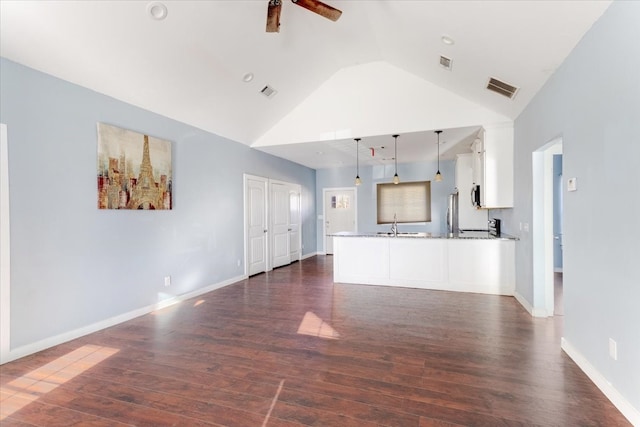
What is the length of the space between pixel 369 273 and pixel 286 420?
3.69 m

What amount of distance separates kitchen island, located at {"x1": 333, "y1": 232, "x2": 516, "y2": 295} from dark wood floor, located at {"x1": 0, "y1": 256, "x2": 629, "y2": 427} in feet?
2.69

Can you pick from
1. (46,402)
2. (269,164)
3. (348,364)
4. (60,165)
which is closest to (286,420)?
(348,364)

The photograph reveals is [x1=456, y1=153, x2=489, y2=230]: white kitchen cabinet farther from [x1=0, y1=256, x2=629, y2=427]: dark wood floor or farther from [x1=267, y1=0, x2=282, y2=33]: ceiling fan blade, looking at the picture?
[x1=267, y1=0, x2=282, y2=33]: ceiling fan blade

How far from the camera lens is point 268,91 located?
16.0 feet

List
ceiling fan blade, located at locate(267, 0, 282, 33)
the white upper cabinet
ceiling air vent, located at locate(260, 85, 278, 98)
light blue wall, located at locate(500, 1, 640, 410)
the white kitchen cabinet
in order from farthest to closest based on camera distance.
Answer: the white kitchen cabinet, ceiling air vent, located at locate(260, 85, 278, 98), the white upper cabinet, ceiling fan blade, located at locate(267, 0, 282, 33), light blue wall, located at locate(500, 1, 640, 410)

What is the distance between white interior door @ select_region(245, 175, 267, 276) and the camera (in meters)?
6.21

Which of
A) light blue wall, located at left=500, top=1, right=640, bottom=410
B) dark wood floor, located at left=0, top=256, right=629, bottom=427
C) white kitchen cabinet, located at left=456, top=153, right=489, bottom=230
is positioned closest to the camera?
light blue wall, located at left=500, top=1, right=640, bottom=410

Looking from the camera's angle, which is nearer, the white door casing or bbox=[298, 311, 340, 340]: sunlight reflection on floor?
the white door casing

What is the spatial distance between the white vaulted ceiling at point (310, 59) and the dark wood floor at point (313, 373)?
267cm

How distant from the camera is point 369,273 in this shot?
5445 mm

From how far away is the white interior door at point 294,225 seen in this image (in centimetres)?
797

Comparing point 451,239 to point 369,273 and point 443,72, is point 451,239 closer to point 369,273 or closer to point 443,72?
point 369,273

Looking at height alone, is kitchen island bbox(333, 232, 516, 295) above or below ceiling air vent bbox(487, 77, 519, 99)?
below

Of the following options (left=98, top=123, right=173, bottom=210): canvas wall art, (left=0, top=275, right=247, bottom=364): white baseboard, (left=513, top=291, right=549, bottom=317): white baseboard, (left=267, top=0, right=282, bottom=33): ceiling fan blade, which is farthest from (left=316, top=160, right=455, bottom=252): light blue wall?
(left=267, top=0, right=282, bottom=33): ceiling fan blade
